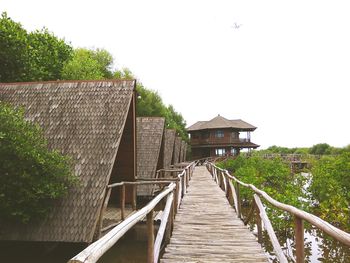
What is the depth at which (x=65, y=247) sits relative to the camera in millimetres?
9344

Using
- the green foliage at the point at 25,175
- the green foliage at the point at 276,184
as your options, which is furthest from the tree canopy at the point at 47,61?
the green foliage at the point at 25,175

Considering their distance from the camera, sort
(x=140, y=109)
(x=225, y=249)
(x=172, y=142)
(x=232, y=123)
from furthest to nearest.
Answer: (x=232, y=123) < (x=140, y=109) < (x=172, y=142) < (x=225, y=249)

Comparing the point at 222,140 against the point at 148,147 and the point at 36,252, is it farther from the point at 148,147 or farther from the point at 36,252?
the point at 36,252

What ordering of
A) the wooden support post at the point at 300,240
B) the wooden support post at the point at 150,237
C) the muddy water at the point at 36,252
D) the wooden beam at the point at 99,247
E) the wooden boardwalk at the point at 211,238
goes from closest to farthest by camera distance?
the wooden beam at the point at 99,247, the wooden support post at the point at 300,240, the wooden support post at the point at 150,237, the wooden boardwalk at the point at 211,238, the muddy water at the point at 36,252

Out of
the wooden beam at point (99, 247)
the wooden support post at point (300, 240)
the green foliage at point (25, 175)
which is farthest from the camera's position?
the green foliage at point (25, 175)

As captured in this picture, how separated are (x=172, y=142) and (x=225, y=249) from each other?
19.3 m

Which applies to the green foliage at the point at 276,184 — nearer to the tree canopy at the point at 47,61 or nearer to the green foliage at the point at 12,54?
the tree canopy at the point at 47,61

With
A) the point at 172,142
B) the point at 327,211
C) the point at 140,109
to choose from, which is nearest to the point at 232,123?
the point at 140,109

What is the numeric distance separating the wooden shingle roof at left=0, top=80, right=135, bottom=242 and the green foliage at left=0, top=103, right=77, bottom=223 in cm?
34

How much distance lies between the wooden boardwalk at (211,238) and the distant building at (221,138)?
4549cm

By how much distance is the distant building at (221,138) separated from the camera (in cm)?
5531

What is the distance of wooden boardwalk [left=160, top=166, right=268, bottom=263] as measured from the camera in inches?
217

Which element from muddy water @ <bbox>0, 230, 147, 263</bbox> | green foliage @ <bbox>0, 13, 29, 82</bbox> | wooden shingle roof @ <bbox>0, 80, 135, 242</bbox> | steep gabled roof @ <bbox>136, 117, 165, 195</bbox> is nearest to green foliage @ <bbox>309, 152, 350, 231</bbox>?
steep gabled roof @ <bbox>136, 117, 165, 195</bbox>

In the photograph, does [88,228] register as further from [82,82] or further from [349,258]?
[349,258]
